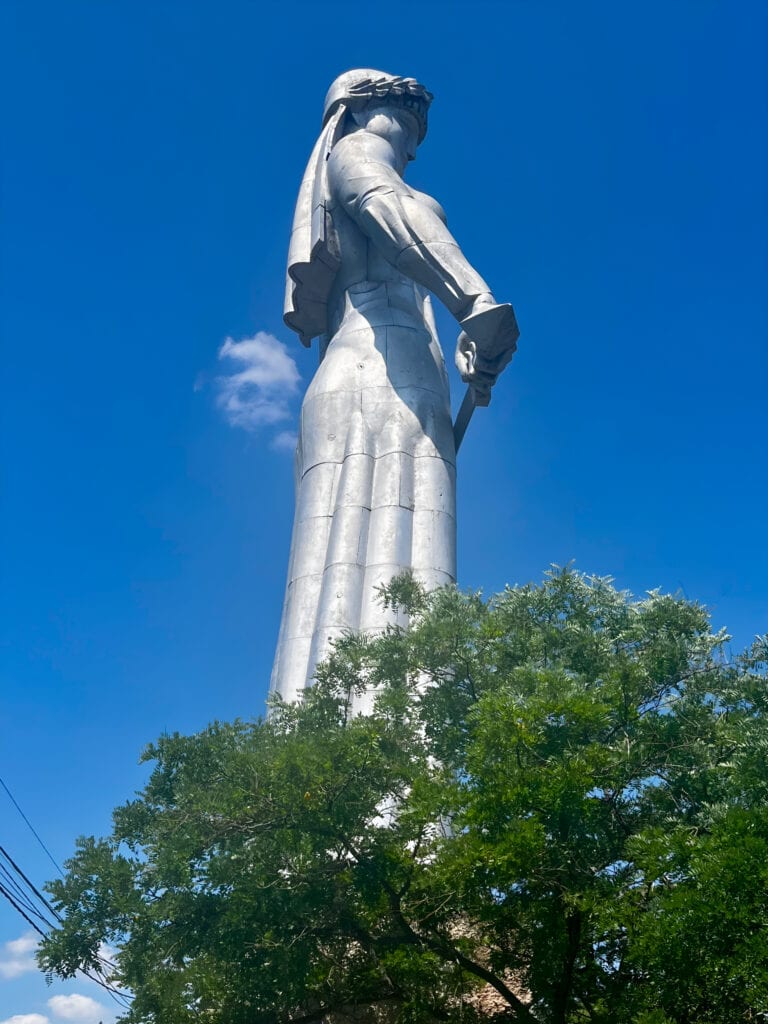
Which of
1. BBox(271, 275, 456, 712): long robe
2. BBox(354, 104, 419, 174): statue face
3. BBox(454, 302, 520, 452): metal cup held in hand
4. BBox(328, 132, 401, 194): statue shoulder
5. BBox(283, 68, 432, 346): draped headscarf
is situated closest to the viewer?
BBox(271, 275, 456, 712): long robe

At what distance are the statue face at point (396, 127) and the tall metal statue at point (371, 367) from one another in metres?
0.03

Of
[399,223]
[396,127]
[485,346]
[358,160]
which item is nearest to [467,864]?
[485,346]

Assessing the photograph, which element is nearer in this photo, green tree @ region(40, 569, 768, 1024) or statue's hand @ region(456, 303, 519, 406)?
green tree @ region(40, 569, 768, 1024)

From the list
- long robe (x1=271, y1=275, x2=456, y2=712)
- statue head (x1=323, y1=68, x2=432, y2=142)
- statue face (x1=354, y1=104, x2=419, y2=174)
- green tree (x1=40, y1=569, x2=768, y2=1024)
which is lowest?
green tree (x1=40, y1=569, x2=768, y2=1024)

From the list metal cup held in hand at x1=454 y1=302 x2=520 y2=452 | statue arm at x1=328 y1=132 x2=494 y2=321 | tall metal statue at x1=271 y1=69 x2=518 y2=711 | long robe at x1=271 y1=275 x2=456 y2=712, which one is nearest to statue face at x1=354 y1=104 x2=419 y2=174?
tall metal statue at x1=271 y1=69 x2=518 y2=711

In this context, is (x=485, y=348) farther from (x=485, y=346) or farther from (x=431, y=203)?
(x=431, y=203)

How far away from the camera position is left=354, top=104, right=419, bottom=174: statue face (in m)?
18.3

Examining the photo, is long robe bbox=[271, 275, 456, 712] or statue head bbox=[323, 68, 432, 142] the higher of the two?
statue head bbox=[323, 68, 432, 142]

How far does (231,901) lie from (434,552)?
7044 mm

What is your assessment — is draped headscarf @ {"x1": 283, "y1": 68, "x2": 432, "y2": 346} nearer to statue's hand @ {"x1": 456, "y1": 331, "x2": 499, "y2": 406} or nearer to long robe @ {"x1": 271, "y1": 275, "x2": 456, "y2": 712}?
long robe @ {"x1": 271, "y1": 275, "x2": 456, "y2": 712}

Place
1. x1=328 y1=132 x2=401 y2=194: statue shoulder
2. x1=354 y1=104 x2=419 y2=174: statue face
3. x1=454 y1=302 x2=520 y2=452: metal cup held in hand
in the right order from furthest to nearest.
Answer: x1=354 y1=104 x2=419 y2=174: statue face, x1=328 y1=132 x2=401 y2=194: statue shoulder, x1=454 y1=302 x2=520 y2=452: metal cup held in hand

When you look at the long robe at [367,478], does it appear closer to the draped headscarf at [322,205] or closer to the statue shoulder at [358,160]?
the draped headscarf at [322,205]

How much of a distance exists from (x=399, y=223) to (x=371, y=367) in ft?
7.03

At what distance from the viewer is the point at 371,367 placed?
1658 centimetres
